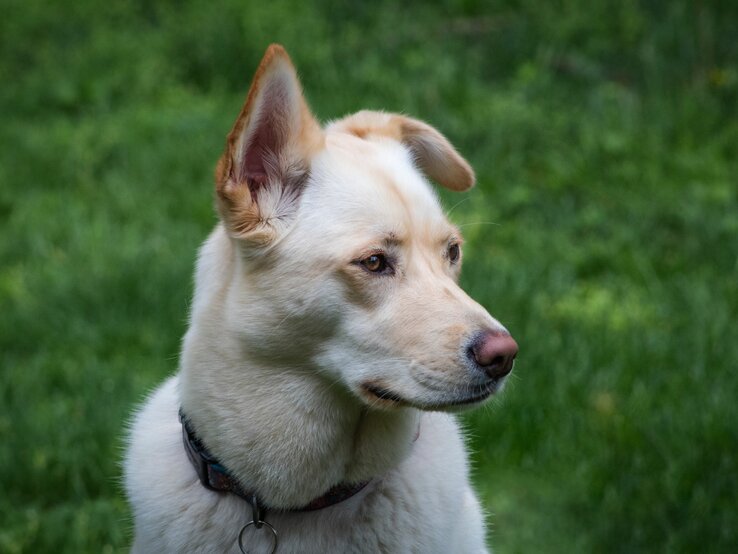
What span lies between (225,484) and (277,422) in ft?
0.82

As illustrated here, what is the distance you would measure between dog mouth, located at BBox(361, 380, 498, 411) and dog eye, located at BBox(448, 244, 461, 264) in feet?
1.60

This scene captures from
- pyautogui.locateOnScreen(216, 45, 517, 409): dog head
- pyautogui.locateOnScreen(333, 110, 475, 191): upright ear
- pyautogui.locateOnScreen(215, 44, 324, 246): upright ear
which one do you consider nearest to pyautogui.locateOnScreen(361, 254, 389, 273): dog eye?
pyautogui.locateOnScreen(216, 45, 517, 409): dog head

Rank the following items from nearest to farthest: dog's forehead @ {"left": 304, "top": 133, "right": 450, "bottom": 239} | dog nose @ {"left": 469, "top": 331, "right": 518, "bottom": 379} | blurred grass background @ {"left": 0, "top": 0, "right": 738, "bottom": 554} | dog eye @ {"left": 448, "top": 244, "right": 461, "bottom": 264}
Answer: dog nose @ {"left": 469, "top": 331, "right": 518, "bottom": 379}, dog's forehead @ {"left": 304, "top": 133, "right": 450, "bottom": 239}, dog eye @ {"left": 448, "top": 244, "right": 461, "bottom": 264}, blurred grass background @ {"left": 0, "top": 0, "right": 738, "bottom": 554}

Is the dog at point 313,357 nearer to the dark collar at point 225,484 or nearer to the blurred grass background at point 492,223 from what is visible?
the dark collar at point 225,484

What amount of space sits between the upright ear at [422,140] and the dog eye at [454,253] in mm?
385

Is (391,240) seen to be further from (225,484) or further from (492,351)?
(225,484)

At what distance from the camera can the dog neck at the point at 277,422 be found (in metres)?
2.95

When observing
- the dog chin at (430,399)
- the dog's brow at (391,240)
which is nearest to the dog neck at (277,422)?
the dog chin at (430,399)

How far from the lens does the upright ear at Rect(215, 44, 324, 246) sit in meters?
2.84

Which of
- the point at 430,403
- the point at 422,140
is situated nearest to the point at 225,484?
the point at 430,403

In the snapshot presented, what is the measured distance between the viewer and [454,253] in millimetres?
3141

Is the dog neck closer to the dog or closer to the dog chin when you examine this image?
the dog

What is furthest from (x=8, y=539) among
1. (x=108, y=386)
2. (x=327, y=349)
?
(x=327, y=349)

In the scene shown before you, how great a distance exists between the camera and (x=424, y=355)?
108 inches
